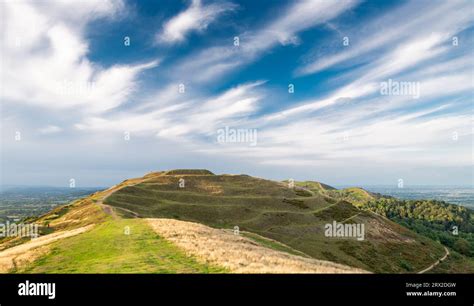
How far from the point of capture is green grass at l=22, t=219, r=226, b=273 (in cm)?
2017

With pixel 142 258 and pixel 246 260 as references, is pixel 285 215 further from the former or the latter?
pixel 246 260

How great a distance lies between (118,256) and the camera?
25.1 metres

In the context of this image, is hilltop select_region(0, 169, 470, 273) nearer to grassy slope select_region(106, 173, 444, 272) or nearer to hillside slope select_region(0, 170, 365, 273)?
hillside slope select_region(0, 170, 365, 273)

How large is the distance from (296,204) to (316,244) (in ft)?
107

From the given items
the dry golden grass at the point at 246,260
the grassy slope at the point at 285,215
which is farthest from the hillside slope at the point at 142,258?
the grassy slope at the point at 285,215

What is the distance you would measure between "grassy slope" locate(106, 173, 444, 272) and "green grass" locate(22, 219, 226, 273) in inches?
1830

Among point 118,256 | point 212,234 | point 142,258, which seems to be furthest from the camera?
point 212,234

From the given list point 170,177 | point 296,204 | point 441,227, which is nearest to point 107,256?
point 296,204

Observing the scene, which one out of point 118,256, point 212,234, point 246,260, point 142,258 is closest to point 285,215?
point 212,234

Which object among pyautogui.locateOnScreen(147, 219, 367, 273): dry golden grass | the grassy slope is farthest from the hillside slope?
the grassy slope

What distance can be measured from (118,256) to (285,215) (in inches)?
3215
